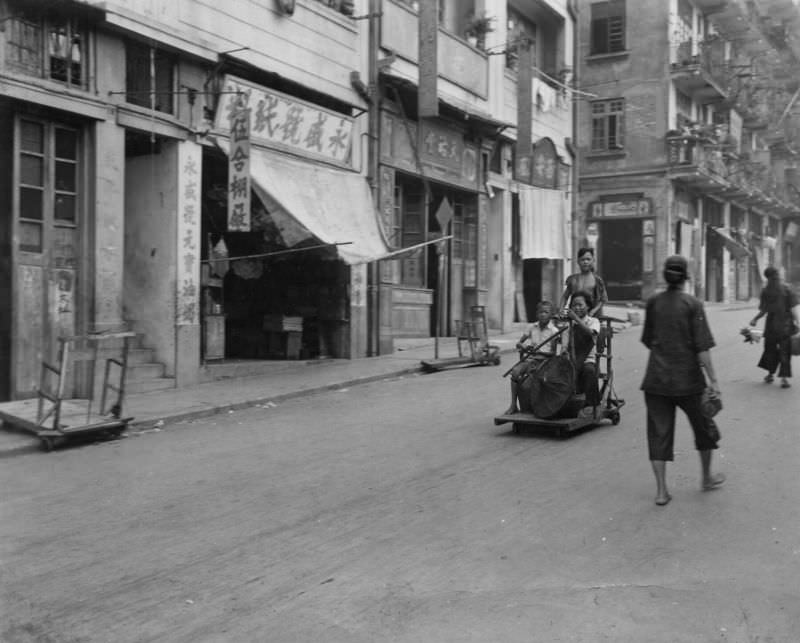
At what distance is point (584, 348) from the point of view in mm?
8312

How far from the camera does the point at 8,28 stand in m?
9.48

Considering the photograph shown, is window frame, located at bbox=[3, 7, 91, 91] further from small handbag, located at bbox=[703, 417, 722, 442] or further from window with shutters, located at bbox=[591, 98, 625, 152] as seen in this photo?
window with shutters, located at bbox=[591, 98, 625, 152]

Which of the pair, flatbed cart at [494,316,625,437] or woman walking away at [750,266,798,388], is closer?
flatbed cart at [494,316,625,437]

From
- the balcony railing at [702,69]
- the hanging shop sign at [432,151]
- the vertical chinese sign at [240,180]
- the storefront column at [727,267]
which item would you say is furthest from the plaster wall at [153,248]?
the storefront column at [727,267]

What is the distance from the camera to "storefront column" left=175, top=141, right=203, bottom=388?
1179 centimetres

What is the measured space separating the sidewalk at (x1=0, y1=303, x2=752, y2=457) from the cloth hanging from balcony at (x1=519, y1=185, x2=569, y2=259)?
18.5 ft

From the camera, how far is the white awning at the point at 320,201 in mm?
12539

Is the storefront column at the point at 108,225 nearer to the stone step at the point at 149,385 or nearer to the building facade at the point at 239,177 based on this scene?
the building facade at the point at 239,177

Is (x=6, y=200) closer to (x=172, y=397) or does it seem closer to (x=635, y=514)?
(x=172, y=397)

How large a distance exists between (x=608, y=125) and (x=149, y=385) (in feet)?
86.2

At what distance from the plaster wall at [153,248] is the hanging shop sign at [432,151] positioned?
5375 millimetres

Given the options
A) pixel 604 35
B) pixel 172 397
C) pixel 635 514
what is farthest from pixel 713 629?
pixel 604 35

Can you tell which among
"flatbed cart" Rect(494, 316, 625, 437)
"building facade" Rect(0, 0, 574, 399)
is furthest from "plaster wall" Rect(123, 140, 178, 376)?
"flatbed cart" Rect(494, 316, 625, 437)

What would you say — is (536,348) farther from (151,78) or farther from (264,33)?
(264,33)
